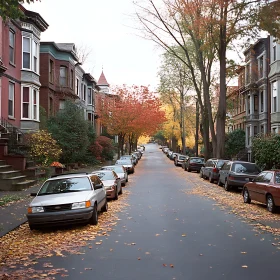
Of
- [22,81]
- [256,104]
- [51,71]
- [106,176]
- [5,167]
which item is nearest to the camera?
[106,176]

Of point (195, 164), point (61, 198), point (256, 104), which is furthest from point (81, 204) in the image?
point (256, 104)

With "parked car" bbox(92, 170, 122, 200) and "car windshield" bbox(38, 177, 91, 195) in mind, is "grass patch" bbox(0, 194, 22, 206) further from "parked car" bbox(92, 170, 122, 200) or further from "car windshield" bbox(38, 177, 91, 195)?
"car windshield" bbox(38, 177, 91, 195)

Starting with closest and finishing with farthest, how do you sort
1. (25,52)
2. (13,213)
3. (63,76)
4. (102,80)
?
1. (13,213)
2. (25,52)
3. (63,76)
4. (102,80)

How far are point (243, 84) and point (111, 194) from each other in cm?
3226

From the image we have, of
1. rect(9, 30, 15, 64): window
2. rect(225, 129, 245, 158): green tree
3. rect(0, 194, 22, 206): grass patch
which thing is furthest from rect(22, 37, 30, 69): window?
rect(225, 129, 245, 158): green tree

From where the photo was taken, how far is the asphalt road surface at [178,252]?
613cm

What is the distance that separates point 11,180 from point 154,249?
439 inches

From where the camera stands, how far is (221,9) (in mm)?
25125

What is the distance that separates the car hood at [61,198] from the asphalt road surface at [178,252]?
1236 millimetres

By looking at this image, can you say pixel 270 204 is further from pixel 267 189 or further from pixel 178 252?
pixel 178 252

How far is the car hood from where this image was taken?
9812 millimetres

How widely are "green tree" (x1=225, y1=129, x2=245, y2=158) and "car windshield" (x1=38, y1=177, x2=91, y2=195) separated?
36.4m

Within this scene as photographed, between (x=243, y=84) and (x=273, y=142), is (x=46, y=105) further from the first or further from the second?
(x=243, y=84)

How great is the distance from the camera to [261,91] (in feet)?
128
